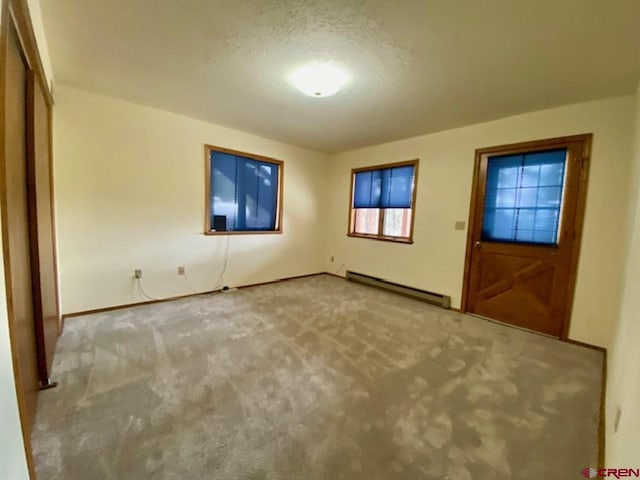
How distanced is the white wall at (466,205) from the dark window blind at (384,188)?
189mm

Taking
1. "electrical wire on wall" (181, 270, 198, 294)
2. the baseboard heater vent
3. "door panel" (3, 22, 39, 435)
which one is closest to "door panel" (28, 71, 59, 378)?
"door panel" (3, 22, 39, 435)

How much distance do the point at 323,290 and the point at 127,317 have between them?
256cm

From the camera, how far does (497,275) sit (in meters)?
3.30

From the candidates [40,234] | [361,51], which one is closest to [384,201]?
[361,51]

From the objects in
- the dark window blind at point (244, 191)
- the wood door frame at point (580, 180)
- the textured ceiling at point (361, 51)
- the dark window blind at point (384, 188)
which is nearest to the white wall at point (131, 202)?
the dark window blind at point (244, 191)

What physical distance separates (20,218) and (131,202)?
1.81 metres

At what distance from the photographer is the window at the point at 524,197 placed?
2881 millimetres

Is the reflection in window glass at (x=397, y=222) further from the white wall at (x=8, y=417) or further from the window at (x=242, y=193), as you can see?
the white wall at (x=8, y=417)

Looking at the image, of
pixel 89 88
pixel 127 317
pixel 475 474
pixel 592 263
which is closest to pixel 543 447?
pixel 475 474

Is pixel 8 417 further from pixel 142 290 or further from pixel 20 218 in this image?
pixel 142 290

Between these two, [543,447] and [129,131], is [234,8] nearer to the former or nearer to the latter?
[129,131]

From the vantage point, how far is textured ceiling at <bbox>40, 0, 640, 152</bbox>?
1600 millimetres

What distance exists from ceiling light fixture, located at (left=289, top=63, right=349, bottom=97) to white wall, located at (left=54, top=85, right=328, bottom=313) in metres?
1.91

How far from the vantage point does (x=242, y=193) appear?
420cm
